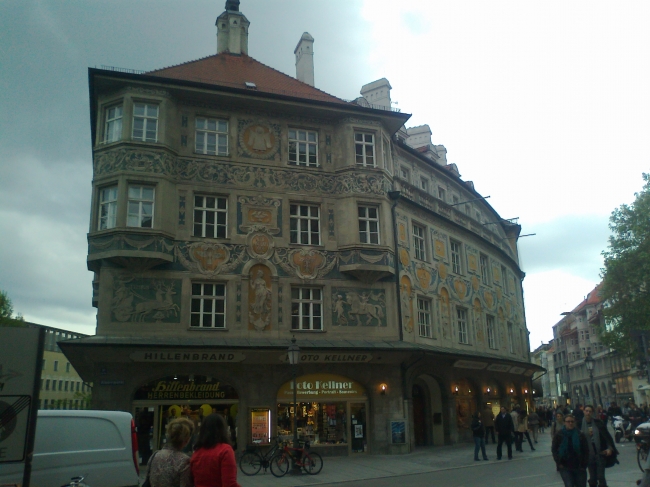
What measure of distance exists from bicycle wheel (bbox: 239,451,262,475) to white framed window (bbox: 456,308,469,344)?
606 inches

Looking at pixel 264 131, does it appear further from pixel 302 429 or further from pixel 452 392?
pixel 452 392

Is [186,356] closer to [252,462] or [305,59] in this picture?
[252,462]

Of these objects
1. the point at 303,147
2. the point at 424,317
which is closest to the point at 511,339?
the point at 424,317

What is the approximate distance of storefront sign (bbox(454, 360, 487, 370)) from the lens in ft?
95.5

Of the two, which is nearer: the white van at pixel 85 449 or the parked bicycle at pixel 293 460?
the white van at pixel 85 449

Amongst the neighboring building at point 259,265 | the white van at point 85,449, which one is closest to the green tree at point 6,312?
the neighboring building at point 259,265

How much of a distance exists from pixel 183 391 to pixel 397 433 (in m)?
8.39

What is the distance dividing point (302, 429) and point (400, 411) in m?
4.02

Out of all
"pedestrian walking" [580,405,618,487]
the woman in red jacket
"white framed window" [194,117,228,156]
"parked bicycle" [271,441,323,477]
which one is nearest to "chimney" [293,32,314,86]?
"white framed window" [194,117,228,156]

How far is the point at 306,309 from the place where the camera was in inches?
989

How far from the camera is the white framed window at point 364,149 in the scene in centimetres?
2755

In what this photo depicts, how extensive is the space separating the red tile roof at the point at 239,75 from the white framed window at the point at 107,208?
5669mm

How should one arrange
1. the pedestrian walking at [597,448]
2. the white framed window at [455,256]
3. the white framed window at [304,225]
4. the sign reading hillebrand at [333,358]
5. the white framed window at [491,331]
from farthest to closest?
the white framed window at [491,331] → the white framed window at [455,256] → the white framed window at [304,225] → the sign reading hillebrand at [333,358] → the pedestrian walking at [597,448]

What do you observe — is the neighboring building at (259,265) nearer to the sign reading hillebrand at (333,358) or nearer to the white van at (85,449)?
the sign reading hillebrand at (333,358)
